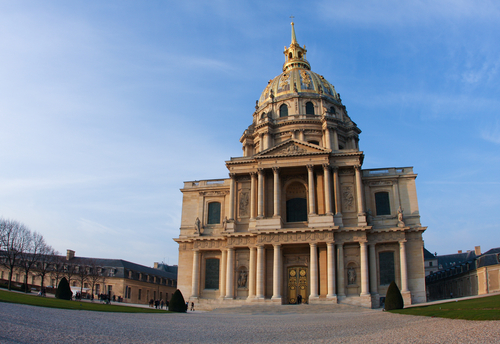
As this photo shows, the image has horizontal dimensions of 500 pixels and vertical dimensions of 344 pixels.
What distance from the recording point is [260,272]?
130ft

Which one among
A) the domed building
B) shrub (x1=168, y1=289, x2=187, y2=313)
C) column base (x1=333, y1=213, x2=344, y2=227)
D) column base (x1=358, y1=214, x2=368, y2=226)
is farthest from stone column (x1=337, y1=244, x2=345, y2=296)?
shrub (x1=168, y1=289, x2=187, y2=313)

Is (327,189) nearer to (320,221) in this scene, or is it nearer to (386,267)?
(320,221)

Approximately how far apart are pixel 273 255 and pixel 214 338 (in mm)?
28467

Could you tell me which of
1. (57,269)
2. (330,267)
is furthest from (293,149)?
(57,269)

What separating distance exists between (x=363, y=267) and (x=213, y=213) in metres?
17.5

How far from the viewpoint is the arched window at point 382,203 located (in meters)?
42.7

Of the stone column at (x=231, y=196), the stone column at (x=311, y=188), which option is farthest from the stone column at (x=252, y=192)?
the stone column at (x=311, y=188)

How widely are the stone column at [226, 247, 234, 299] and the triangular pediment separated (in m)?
10.3

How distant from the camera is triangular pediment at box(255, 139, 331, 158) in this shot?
42.4m

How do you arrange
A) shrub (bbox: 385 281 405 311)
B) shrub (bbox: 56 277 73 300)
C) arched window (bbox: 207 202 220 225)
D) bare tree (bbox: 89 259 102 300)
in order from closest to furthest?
shrub (bbox: 385 281 405 311)
shrub (bbox: 56 277 73 300)
arched window (bbox: 207 202 220 225)
bare tree (bbox: 89 259 102 300)

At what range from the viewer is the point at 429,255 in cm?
8962

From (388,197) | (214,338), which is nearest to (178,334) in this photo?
(214,338)

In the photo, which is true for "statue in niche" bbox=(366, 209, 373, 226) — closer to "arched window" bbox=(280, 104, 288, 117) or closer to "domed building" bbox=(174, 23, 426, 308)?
"domed building" bbox=(174, 23, 426, 308)

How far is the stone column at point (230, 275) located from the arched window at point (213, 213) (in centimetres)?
561
